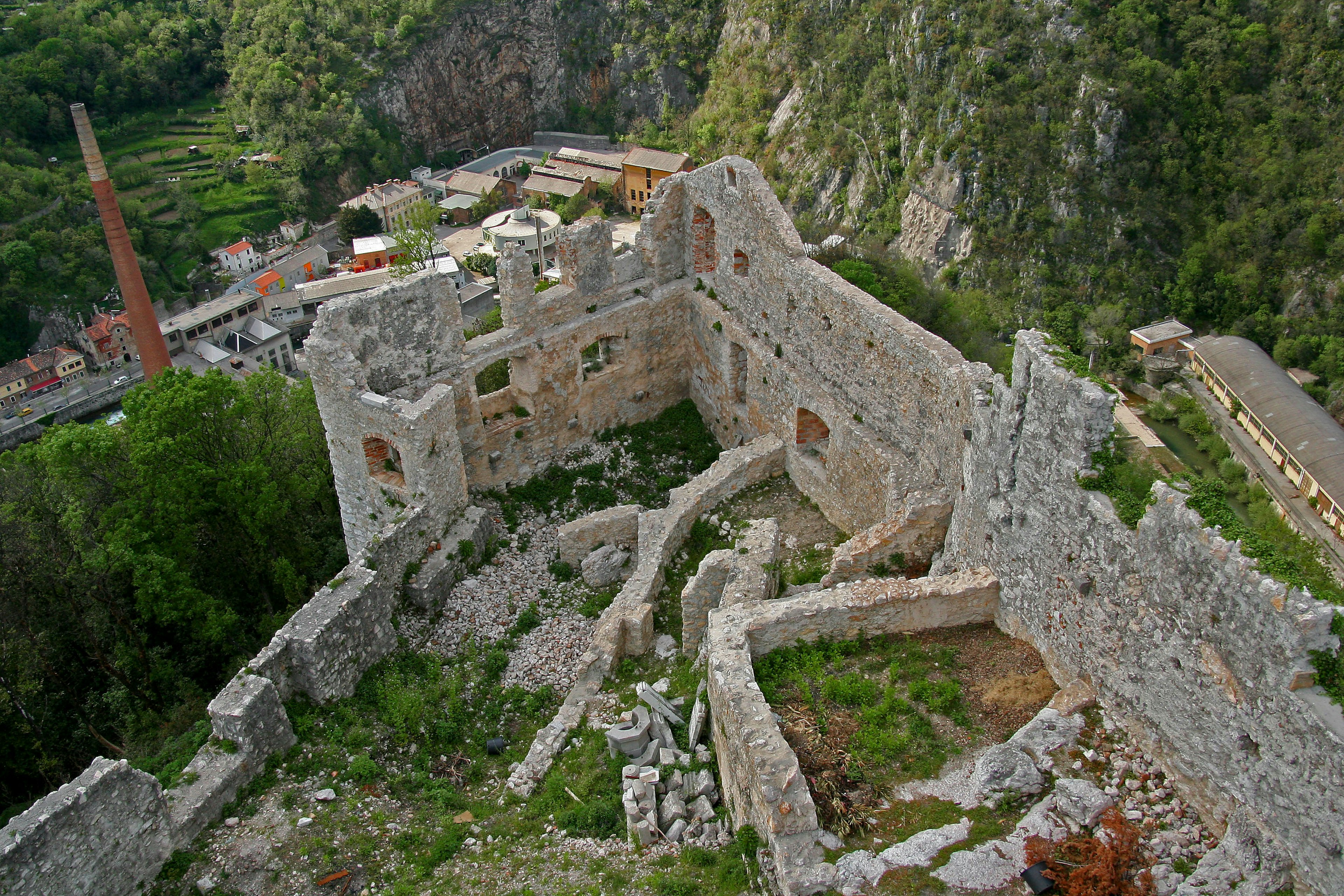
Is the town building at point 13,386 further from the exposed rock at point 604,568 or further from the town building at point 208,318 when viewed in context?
the exposed rock at point 604,568

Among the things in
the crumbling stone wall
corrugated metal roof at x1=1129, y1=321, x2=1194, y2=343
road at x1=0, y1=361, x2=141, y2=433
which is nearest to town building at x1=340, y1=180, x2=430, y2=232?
road at x1=0, y1=361, x2=141, y2=433

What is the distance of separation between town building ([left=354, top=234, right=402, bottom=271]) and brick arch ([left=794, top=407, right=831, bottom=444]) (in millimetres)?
53348

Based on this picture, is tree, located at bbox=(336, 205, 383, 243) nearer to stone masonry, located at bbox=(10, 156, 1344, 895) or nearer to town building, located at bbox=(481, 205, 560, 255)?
town building, located at bbox=(481, 205, 560, 255)

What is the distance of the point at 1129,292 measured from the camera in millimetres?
51500

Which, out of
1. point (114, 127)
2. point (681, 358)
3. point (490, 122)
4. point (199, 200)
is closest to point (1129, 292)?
point (681, 358)

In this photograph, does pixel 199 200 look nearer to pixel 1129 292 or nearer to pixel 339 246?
pixel 339 246

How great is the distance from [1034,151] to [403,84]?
5734 cm

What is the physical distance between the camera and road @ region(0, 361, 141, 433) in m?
56.9

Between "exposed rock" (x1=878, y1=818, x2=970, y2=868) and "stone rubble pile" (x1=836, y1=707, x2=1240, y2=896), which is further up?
"stone rubble pile" (x1=836, y1=707, x2=1240, y2=896)

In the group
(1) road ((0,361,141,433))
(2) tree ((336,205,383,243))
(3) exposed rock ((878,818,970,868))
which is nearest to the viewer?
(3) exposed rock ((878,818,970,868))

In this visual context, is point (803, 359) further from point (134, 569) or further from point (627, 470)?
point (134, 569)

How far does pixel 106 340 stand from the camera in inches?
2456

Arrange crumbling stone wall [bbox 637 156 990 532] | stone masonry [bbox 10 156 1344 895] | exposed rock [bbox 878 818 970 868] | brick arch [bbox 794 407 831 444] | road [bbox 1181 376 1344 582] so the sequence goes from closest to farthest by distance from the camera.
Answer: stone masonry [bbox 10 156 1344 895] → exposed rock [bbox 878 818 970 868] → crumbling stone wall [bbox 637 156 990 532] → brick arch [bbox 794 407 831 444] → road [bbox 1181 376 1344 582]

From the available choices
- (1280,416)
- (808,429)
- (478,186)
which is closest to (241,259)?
(478,186)
